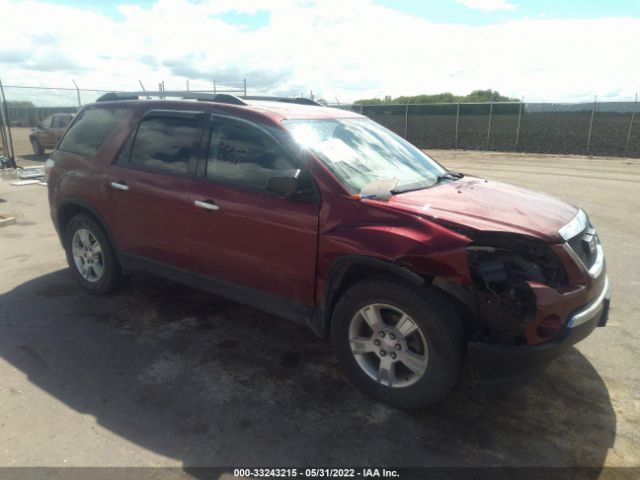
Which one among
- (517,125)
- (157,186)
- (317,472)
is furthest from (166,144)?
(517,125)

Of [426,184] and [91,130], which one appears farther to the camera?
[91,130]

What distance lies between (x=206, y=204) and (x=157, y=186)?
0.61 m

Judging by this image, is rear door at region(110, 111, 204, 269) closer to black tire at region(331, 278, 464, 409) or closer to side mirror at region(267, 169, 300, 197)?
side mirror at region(267, 169, 300, 197)

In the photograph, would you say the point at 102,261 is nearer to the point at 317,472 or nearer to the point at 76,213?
the point at 76,213

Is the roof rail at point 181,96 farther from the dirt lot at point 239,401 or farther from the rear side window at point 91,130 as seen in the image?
the dirt lot at point 239,401

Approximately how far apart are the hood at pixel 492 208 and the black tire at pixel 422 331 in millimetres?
474

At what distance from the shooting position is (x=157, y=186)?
405cm

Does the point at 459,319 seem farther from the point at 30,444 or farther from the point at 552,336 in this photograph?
the point at 30,444

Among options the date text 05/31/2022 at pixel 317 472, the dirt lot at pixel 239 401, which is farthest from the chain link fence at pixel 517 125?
the date text 05/31/2022 at pixel 317 472

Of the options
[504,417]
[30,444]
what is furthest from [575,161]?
[30,444]

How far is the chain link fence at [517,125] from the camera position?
2184 cm

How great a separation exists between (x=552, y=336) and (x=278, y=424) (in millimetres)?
1641

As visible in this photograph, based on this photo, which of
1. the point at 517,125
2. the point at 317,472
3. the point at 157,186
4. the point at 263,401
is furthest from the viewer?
the point at 517,125

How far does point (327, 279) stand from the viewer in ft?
10.5
